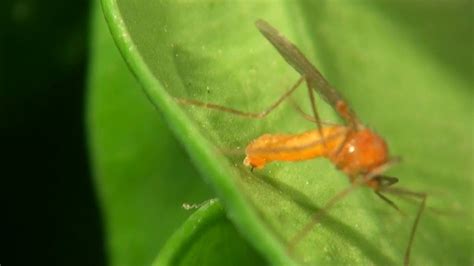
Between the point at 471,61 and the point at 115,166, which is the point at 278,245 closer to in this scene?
the point at 115,166

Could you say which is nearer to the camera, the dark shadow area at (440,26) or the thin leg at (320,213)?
the thin leg at (320,213)

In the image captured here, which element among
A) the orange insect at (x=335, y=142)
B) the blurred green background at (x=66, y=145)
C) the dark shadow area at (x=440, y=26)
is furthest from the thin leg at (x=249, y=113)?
the dark shadow area at (x=440, y=26)

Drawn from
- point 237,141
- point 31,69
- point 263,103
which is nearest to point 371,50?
point 263,103

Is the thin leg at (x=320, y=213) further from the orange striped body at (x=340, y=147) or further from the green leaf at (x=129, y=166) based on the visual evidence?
the green leaf at (x=129, y=166)

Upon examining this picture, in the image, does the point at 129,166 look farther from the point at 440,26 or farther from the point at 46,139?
the point at 440,26

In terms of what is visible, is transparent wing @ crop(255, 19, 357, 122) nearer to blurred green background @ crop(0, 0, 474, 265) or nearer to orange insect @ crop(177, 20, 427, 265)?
orange insect @ crop(177, 20, 427, 265)

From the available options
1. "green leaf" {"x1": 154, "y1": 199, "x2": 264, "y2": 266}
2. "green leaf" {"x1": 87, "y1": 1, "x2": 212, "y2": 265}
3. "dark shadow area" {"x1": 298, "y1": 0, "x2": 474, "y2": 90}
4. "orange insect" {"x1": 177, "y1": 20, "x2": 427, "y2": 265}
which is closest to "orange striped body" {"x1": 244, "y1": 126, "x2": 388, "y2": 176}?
"orange insect" {"x1": 177, "y1": 20, "x2": 427, "y2": 265}
